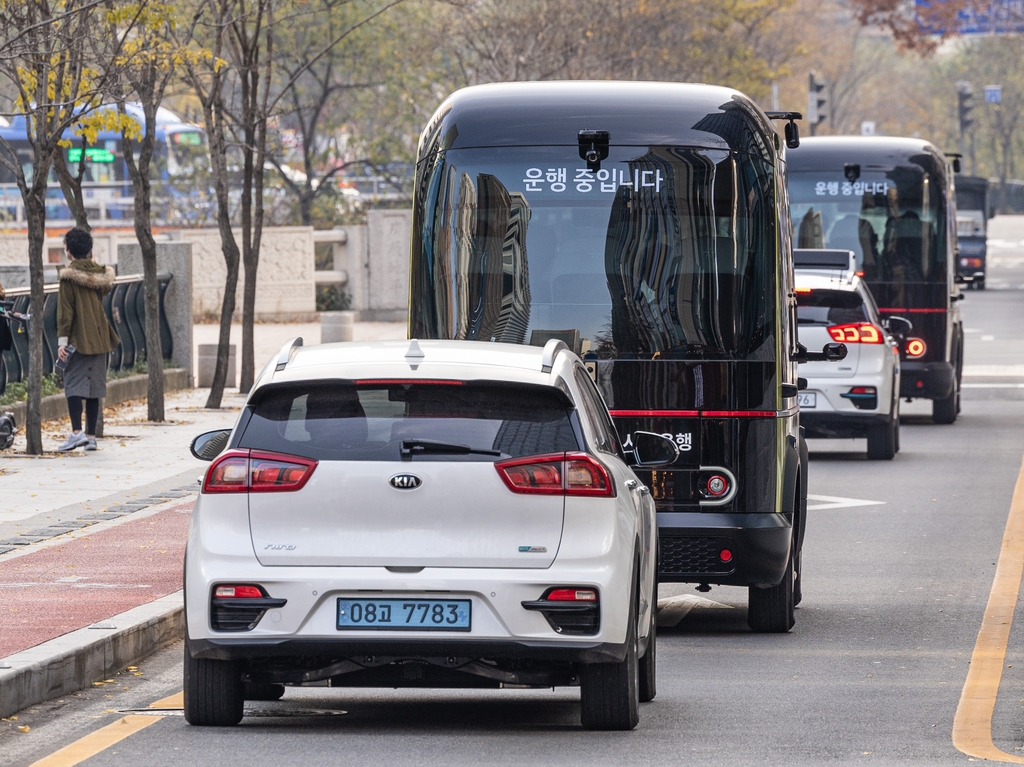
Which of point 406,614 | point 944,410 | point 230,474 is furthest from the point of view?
point 944,410

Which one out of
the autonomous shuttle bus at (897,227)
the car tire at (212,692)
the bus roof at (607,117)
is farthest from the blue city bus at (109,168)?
the car tire at (212,692)

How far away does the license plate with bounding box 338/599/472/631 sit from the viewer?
21.6 ft

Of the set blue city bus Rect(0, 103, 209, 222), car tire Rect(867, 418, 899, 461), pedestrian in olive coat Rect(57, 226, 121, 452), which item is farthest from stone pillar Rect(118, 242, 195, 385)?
blue city bus Rect(0, 103, 209, 222)

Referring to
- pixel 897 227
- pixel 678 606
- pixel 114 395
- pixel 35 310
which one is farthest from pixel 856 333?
pixel 114 395

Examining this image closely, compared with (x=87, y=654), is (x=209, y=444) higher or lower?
higher

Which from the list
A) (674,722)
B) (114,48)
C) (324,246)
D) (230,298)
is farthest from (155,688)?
(324,246)

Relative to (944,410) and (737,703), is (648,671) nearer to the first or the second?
(737,703)

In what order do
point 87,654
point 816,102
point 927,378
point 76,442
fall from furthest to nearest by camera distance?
point 816,102, point 927,378, point 76,442, point 87,654

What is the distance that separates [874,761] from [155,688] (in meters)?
3.09

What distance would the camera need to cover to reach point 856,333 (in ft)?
60.7

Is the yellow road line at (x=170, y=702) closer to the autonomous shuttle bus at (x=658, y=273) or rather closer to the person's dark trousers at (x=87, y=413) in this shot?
the autonomous shuttle bus at (x=658, y=273)

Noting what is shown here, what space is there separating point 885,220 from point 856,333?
3.96 meters

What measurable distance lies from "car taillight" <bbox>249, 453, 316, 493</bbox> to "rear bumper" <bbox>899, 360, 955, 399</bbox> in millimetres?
15900

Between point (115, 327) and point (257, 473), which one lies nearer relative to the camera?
point (257, 473)
